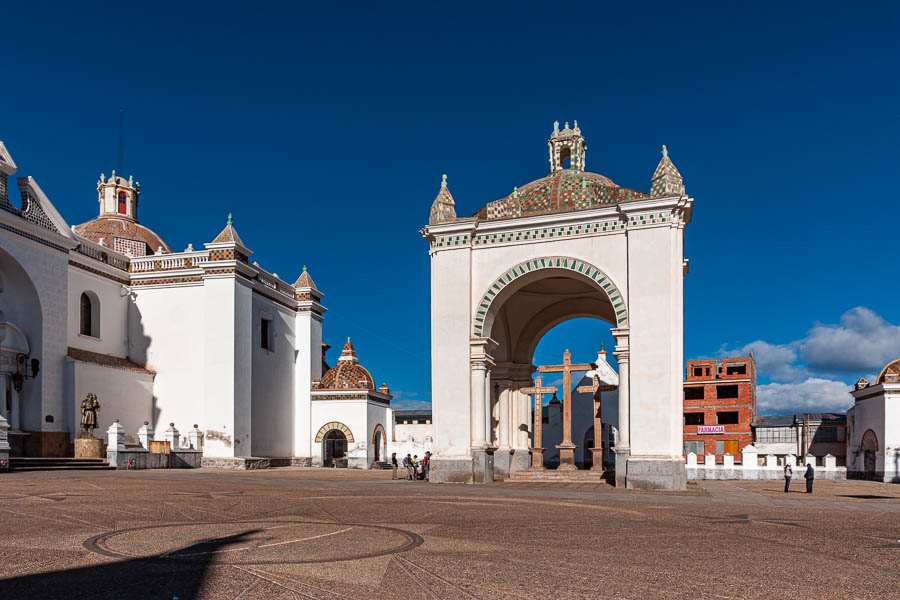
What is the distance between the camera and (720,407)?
45.4 m

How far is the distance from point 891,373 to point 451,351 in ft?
61.0

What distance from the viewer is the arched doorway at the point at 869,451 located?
2822 centimetres

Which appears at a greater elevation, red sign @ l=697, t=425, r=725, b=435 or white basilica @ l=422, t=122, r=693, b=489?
white basilica @ l=422, t=122, r=693, b=489

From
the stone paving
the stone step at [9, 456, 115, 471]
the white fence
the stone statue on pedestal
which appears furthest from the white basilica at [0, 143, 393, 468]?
the stone paving

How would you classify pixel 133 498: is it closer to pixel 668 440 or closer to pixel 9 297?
pixel 668 440

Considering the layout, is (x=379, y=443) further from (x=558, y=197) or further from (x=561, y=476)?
(x=558, y=197)

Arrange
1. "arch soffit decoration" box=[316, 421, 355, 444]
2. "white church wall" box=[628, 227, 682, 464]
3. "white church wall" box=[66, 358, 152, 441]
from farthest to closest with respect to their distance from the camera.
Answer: "arch soffit decoration" box=[316, 421, 355, 444] → "white church wall" box=[66, 358, 152, 441] → "white church wall" box=[628, 227, 682, 464]

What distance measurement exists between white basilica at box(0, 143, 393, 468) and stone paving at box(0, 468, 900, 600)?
14.4 metres

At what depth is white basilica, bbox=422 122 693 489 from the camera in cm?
1569

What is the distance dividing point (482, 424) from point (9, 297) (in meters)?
16.0

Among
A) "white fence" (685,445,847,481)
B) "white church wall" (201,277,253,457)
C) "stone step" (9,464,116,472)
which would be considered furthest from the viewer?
"white church wall" (201,277,253,457)

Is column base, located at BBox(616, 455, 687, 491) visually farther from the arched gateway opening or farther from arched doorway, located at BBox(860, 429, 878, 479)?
arched doorway, located at BBox(860, 429, 878, 479)

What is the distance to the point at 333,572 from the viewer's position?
5102mm

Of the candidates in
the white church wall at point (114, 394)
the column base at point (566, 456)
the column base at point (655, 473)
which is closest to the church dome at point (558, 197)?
the column base at point (655, 473)
